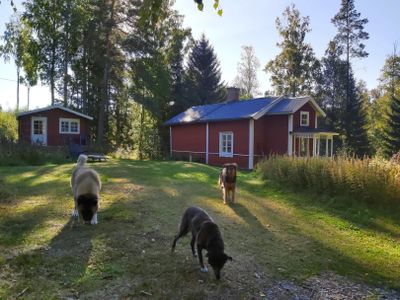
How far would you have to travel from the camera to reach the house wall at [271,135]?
23344 millimetres

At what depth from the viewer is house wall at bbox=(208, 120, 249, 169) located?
23188 millimetres

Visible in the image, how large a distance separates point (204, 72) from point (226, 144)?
19.2 m

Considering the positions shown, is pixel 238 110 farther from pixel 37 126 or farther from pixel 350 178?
pixel 350 178

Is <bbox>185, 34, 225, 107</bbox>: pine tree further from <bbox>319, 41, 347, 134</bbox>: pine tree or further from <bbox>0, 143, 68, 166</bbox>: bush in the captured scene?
<bbox>0, 143, 68, 166</bbox>: bush

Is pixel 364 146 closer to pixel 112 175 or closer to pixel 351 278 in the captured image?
pixel 112 175

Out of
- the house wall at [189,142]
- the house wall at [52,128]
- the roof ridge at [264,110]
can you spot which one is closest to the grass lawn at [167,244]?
the roof ridge at [264,110]

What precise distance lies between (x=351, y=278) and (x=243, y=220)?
307cm

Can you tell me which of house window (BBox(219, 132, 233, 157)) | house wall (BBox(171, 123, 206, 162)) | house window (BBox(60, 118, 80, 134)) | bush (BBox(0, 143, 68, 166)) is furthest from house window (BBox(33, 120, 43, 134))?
house window (BBox(219, 132, 233, 157))

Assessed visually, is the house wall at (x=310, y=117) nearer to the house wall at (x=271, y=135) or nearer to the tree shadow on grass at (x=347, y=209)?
the house wall at (x=271, y=135)

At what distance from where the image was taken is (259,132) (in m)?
23.6

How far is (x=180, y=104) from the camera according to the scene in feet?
130

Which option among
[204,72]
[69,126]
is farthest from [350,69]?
[69,126]

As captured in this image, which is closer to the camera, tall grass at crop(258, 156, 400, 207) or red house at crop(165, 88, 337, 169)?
tall grass at crop(258, 156, 400, 207)

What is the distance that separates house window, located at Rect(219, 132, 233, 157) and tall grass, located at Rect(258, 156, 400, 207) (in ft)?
38.9
